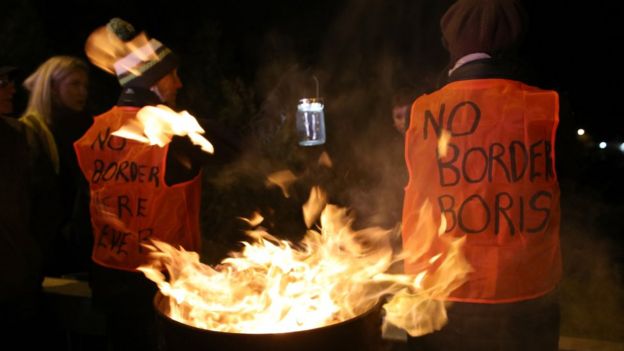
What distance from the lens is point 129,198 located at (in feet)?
10.0

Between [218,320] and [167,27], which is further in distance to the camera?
[167,27]

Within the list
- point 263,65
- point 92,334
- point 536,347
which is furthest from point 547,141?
point 263,65

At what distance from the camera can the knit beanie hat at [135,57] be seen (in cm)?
320

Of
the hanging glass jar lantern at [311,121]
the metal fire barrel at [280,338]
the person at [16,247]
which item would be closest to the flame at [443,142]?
the metal fire barrel at [280,338]

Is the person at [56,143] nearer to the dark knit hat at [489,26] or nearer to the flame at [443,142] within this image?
the flame at [443,142]

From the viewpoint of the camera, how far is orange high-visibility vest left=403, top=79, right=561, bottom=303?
237 cm

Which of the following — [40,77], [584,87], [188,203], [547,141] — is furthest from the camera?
[584,87]

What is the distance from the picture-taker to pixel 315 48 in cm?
892

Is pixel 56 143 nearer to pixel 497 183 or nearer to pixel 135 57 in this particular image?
pixel 135 57

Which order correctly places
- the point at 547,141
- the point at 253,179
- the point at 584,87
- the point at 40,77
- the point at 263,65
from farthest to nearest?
1. the point at 584,87
2. the point at 263,65
3. the point at 253,179
4. the point at 40,77
5. the point at 547,141

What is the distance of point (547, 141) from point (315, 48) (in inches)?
271

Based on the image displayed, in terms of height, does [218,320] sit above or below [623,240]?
above

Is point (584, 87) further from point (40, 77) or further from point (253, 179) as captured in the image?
point (40, 77)

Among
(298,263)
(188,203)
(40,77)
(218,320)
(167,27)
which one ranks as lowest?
(218,320)
